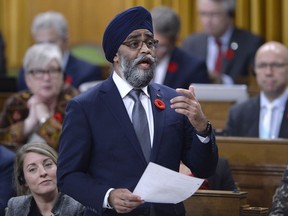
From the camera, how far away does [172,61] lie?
298 inches

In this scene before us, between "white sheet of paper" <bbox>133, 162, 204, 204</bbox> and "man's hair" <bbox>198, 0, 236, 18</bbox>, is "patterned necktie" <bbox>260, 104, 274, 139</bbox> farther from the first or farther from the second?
"white sheet of paper" <bbox>133, 162, 204, 204</bbox>

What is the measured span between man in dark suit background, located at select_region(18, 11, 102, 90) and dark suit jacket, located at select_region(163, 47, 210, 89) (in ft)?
2.50

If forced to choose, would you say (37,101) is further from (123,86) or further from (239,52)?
(123,86)

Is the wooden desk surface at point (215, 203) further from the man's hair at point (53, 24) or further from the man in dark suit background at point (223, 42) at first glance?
the man's hair at point (53, 24)

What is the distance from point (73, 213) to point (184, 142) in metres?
0.89

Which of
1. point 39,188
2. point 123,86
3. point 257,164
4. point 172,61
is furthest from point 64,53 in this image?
point 123,86

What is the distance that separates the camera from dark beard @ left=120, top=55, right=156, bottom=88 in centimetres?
393

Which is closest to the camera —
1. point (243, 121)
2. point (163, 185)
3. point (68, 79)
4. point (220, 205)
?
point (163, 185)

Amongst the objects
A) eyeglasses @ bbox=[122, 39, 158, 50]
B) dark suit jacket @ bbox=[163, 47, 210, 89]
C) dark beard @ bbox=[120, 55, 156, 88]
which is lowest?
dark suit jacket @ bbox=[163, 47, 210, 89]

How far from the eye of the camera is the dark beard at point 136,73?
3926 millimetres

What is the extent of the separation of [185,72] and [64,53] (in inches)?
48.5

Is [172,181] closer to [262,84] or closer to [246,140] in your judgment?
[246,140]

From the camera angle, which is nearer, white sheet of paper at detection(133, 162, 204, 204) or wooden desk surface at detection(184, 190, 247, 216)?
white sheet of paper at detection(133, 162, 204, 204)

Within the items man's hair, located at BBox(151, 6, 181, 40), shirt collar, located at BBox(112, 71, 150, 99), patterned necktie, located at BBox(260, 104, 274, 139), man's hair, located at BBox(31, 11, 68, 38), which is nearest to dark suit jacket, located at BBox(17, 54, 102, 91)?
man's hair, located at BBox(31, 11, 68, 38)
